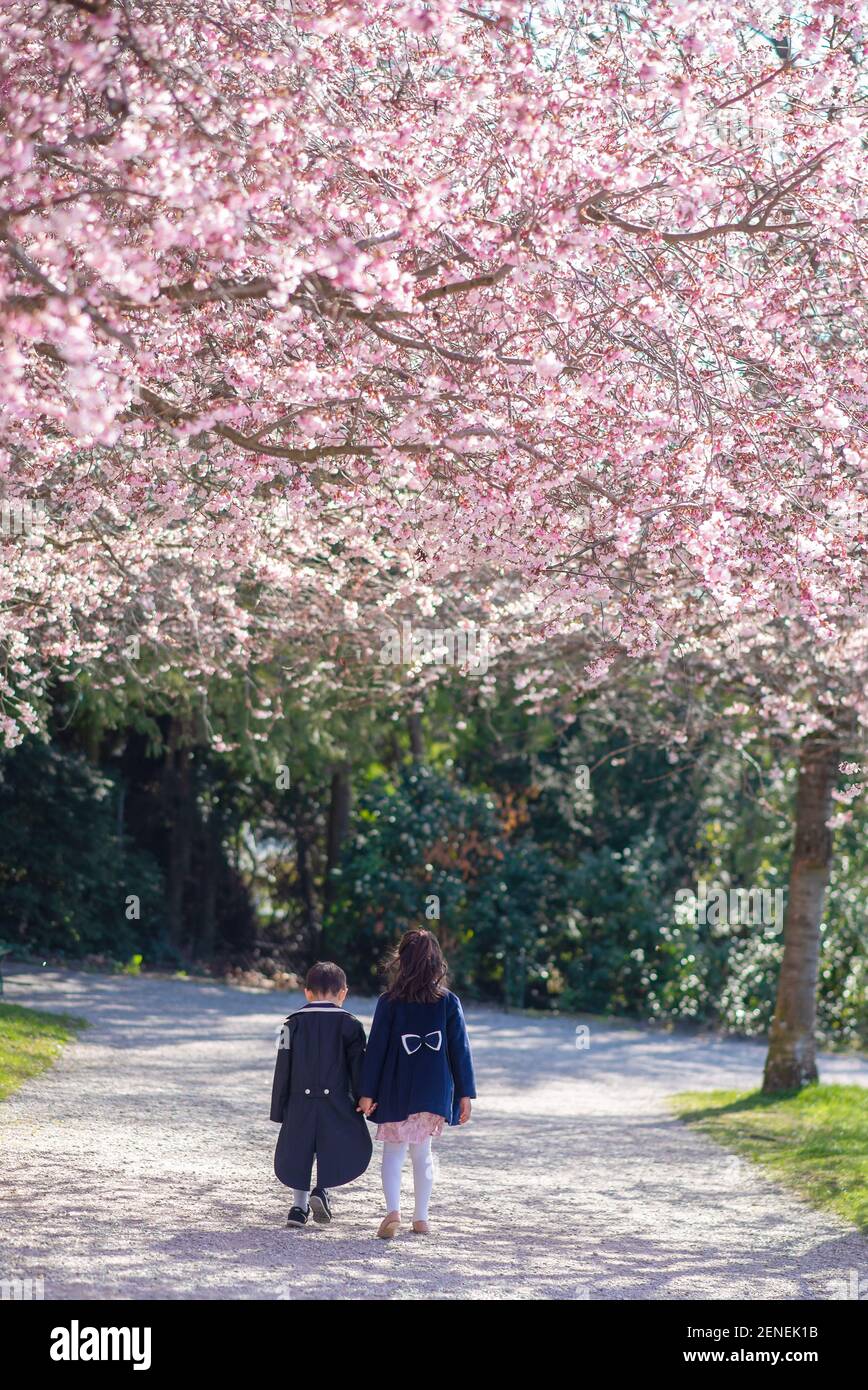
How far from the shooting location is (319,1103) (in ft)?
21.4

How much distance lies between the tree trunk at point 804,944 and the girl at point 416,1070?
5653 millimetres

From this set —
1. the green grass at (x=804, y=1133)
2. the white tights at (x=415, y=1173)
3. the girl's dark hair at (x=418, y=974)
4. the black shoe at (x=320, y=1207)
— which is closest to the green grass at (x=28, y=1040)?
the black shoe at (x=320, y=1207)

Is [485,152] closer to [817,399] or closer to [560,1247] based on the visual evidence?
[817,399]

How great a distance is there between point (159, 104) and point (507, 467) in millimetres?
2250

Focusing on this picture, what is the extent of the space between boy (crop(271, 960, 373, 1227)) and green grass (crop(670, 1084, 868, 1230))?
2752 millimetres

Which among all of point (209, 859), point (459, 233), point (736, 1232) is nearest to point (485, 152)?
point (459, 233)

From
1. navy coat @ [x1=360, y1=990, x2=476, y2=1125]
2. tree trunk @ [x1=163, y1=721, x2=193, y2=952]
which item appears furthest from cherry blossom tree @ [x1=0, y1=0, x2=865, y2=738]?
tree trunk @ [x1=163, y1=721, x2=193, y2=952]

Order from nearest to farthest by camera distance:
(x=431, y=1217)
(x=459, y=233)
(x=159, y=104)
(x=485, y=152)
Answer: (x=159, y=104)
(x=459, y=233)
(x=485, y=152)
(x=431, y=1217)

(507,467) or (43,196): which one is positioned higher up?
(43,196)

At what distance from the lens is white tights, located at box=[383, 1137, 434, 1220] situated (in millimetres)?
6418

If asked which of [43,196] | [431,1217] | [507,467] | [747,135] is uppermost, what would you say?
[747,135]

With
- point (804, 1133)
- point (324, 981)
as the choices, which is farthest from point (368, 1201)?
point (804, 1133)

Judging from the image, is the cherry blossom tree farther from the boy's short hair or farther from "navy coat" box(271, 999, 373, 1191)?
"navy coat" box(271, 999, 373, 1191)

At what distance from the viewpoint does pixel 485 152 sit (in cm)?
604
